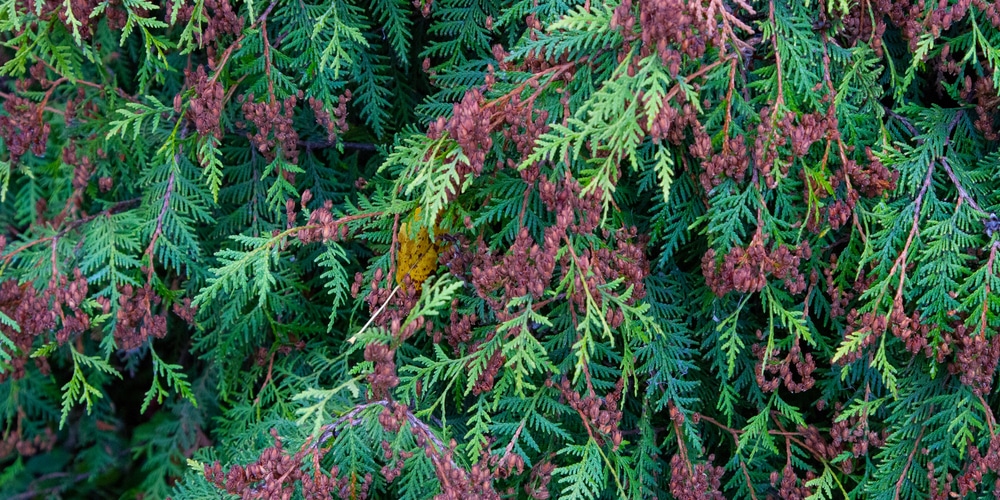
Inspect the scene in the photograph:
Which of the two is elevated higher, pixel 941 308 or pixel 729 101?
pixel 729 101

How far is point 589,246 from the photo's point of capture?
1952mm

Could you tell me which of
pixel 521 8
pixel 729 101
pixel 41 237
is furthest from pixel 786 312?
pixel 41 237

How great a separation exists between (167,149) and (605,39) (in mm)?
1276

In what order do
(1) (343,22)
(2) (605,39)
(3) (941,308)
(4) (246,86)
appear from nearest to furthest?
(2) (605,39)
(3) (941,308)
(1) (343,22)
(4) (246,86)

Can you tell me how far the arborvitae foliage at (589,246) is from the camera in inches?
69.2

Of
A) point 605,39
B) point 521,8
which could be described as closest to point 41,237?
point 521,8

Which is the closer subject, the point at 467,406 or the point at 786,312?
the point at 786,312

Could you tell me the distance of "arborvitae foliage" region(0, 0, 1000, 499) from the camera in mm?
1758

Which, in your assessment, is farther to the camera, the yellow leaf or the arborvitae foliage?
the yellow leaf

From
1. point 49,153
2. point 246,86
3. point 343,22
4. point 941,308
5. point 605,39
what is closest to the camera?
point 605,39

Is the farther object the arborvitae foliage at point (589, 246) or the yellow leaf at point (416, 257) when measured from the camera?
the yellow leaf at point (416, 257)

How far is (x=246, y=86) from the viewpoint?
2324 millimetres

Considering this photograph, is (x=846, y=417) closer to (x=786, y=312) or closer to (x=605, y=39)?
(x=786, y=312)


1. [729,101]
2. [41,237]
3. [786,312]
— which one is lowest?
[786,312]
